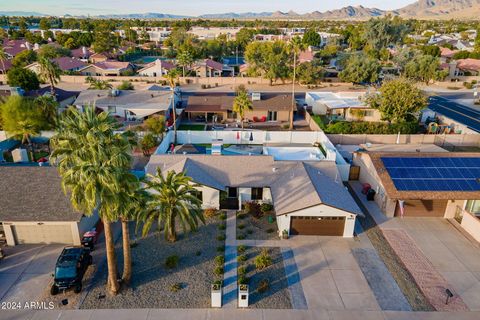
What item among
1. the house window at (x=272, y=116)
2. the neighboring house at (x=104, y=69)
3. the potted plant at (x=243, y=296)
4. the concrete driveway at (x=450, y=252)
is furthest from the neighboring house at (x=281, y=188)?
the neighboring house at (x=104, y=69)

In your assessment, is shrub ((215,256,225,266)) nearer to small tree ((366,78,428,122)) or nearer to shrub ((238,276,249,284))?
shrub ((238,276,249,284))

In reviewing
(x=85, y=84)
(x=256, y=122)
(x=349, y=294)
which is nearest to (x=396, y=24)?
(x=256, y=122)

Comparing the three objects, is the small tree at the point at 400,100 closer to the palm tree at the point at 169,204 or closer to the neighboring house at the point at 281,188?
the neighboring house at the point at 281,188

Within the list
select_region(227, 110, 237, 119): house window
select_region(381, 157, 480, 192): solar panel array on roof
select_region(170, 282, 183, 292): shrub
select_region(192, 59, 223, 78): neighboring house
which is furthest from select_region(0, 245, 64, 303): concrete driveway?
select_region(192, 59, 223, 78): neighboring house

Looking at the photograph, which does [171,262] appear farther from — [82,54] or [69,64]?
[82,54]

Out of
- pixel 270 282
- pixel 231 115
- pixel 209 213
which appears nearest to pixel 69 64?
pixel 231 115

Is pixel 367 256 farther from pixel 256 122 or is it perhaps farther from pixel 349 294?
pixel 256 122
